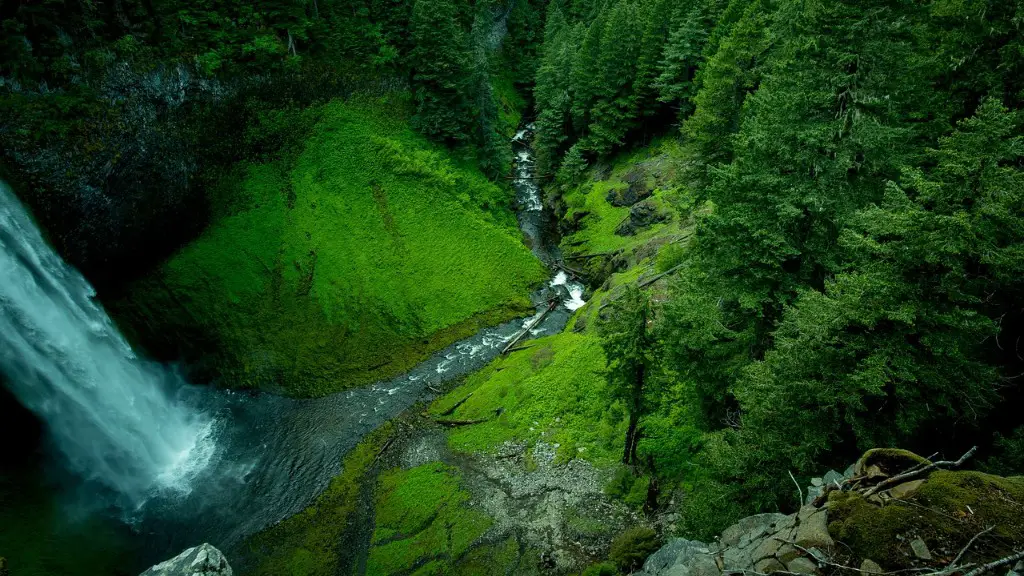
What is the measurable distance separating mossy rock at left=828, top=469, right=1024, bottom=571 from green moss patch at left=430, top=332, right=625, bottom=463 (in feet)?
46.0

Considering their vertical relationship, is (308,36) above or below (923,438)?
above

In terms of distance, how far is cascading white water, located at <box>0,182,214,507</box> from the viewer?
81.1 ft

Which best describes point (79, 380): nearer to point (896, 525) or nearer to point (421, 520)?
point (421, 520)

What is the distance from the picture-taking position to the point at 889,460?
8883mm

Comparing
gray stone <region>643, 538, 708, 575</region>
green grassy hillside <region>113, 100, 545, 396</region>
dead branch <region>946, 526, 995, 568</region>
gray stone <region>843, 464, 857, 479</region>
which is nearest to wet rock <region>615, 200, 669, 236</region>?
green grassy hillside <region>113, 100, 545, 396</region>

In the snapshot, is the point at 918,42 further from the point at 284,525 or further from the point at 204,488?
the point at 204,488

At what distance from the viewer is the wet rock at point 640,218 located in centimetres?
3938

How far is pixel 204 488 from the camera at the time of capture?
25969 mm

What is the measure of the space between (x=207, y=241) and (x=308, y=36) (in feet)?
68.5

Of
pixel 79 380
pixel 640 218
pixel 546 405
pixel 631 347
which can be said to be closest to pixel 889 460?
pixel 631 347

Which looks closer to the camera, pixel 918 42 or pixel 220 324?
pixel 918 42

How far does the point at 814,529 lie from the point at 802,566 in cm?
71

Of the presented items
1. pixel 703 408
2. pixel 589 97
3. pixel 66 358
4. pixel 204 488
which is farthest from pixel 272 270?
pixel 589 97

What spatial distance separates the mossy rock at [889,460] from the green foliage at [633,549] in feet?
29.3
